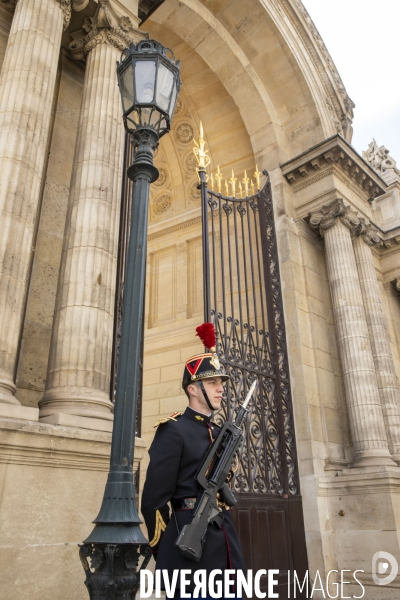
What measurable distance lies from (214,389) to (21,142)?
3.82m

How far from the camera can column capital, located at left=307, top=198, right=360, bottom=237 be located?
1055 centimetres

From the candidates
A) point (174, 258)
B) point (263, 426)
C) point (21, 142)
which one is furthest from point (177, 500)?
point (174, 258)

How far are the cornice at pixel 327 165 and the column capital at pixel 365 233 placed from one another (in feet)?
3.15

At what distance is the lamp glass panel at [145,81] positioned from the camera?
3453 mm

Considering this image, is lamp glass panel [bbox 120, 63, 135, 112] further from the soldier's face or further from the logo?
the logo

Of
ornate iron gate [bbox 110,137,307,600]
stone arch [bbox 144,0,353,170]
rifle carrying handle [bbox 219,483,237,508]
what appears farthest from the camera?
stone arch [bbox 144,0,353,170]

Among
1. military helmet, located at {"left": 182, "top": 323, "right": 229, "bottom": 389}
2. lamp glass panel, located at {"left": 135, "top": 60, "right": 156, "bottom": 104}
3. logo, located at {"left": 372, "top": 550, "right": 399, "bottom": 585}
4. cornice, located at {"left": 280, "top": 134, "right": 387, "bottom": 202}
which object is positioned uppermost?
cornice, located at {"left": 280, "top": 134, "right": 387, "bottom": 202}

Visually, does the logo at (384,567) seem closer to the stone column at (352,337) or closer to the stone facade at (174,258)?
the stone facade at (174,258)

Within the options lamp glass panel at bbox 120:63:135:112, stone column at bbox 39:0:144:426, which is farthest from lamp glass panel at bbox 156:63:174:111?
stone column at bbox 39:0:144:426

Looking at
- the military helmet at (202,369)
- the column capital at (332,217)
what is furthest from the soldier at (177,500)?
the column capital at (332,217)

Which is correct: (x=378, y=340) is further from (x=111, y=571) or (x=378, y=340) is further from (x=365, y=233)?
(x=111, y=571)

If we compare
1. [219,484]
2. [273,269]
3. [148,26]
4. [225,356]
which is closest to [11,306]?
[219,484]

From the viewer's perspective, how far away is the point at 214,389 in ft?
10.7

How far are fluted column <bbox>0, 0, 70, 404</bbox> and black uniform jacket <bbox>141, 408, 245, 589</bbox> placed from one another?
2.18m
